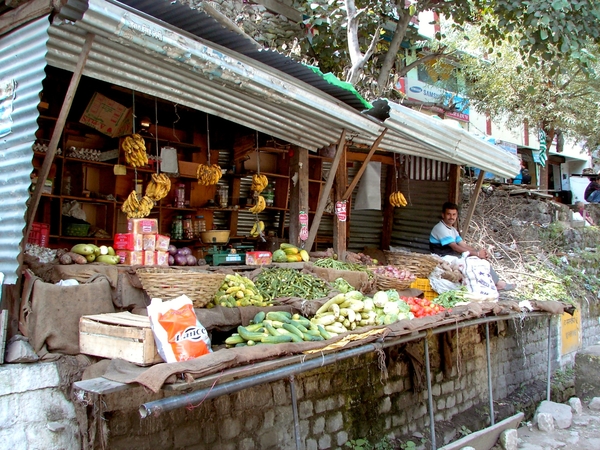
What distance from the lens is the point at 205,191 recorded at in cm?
848

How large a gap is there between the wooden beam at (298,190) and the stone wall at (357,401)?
1953mm

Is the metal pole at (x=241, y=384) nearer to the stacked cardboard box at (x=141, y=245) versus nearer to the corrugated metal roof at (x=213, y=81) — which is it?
the stacked cardboard box at (x=141, y=245)

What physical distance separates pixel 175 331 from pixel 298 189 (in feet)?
A: 12.5

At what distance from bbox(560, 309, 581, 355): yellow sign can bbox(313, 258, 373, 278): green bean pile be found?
5.47 meters

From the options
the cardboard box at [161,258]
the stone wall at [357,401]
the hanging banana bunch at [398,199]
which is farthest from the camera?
the hanging banana bunch at [398,199]

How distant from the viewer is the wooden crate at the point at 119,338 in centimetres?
373

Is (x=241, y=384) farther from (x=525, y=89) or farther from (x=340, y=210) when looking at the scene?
(x=525, y=89)

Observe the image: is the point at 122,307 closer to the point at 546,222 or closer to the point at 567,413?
the point at 567,413

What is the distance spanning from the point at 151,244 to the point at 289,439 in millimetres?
2315

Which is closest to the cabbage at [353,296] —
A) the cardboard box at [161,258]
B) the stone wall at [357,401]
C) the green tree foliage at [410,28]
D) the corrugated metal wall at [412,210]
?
the stone wall at [357,401]

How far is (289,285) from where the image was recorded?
580cm

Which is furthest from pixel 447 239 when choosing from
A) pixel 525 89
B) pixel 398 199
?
pixel 525 89

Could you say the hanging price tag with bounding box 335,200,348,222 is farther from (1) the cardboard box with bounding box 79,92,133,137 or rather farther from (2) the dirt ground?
(2) the dirt ground

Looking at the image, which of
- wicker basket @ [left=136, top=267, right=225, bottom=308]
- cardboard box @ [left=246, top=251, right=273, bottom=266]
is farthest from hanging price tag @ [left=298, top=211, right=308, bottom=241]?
wicker basket @ [left=136, top=267, right=225, bottom=308]
